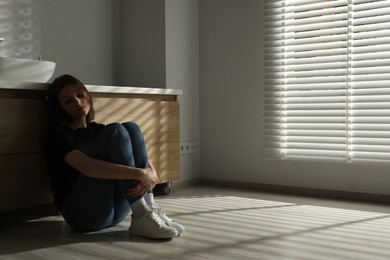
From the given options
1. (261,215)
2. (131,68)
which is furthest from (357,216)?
(131,68)

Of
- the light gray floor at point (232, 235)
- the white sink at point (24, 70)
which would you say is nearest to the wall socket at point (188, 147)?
the light gray floor at point (232, 235)

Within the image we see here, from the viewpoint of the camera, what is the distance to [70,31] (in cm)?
330

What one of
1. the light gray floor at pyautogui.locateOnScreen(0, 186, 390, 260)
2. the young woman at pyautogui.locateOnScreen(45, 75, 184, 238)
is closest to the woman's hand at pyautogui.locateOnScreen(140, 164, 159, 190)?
the young woman at pyautogui.locateOnScreen(45, 75, 184, 238)

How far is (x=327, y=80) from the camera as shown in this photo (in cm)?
320

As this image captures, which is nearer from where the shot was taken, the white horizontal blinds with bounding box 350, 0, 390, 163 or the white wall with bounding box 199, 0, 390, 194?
the white horizontal blinds with bounding box 350, 0, 390, 163

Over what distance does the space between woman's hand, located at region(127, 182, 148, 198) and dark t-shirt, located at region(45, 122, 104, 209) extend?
328 mm

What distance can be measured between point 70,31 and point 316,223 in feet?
6.80

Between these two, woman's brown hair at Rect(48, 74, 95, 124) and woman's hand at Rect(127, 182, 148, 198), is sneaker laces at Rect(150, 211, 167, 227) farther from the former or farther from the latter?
woman's brown hair at Rect(48, 74, 95, 124)

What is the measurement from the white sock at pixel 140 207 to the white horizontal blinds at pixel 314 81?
5.18 feet

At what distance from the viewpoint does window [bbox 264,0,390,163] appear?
3021 millimetres

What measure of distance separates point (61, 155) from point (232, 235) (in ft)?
2.82

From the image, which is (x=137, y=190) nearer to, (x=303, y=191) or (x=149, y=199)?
(x=149, y=199)

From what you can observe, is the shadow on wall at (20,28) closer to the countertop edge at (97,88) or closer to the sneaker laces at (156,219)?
the countertop edge at (97,88)

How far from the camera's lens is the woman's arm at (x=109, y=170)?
1993 millimetres
